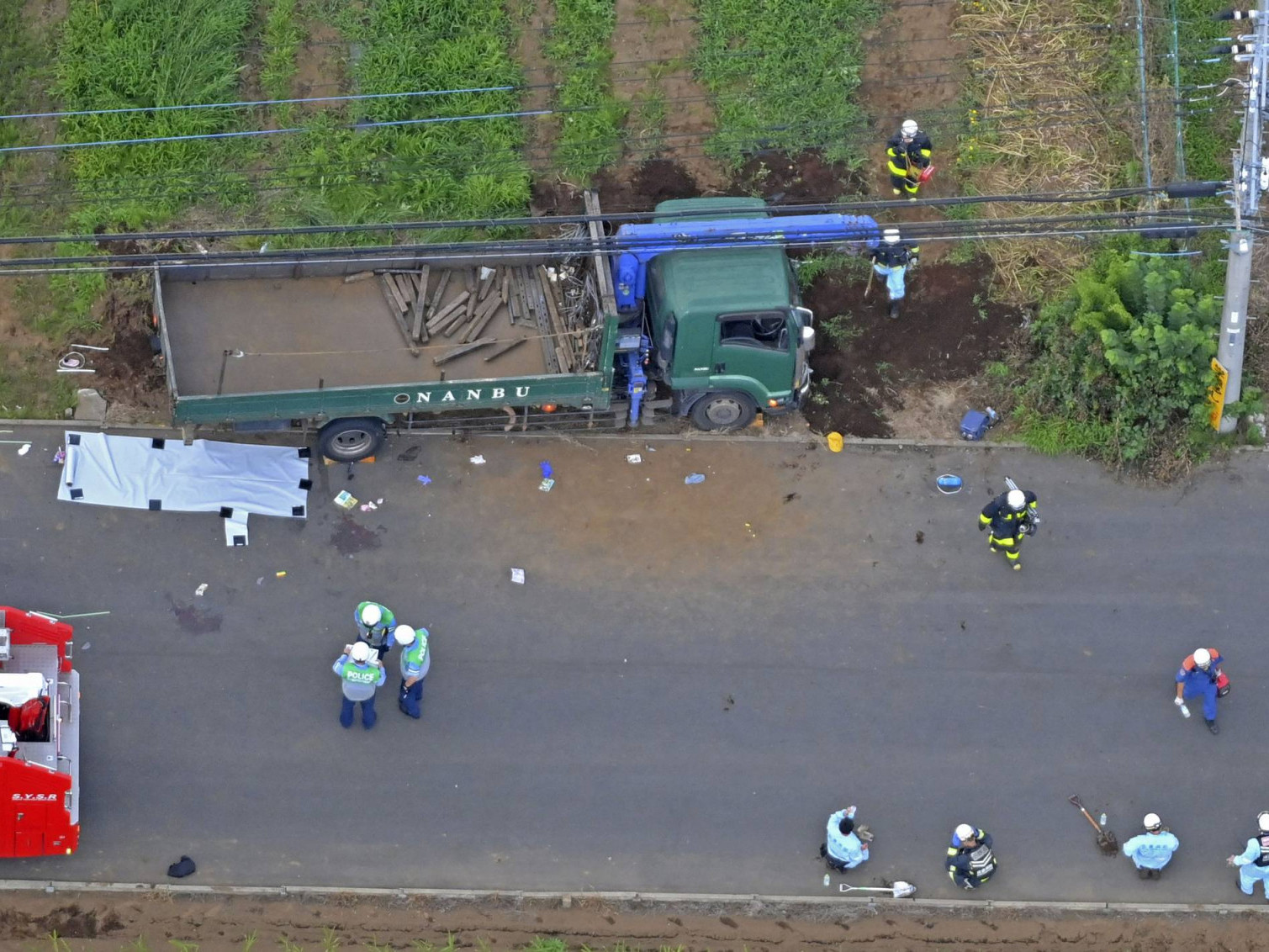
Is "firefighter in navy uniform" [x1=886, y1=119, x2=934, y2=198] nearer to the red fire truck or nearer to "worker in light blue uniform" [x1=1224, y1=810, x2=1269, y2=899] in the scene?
"worker in light blue uniform" [x1=1224, y1=810, x2=1269, y2=899]

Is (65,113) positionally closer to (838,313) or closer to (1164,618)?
(838,313)

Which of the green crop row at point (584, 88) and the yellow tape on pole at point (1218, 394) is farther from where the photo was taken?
the green crop row at point (584, 88)

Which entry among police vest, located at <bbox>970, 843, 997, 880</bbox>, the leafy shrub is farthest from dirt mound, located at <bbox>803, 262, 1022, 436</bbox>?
police vest, located at <bbox>970, 843, 997, 880</bbox>

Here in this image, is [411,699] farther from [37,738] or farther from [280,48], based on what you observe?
[280,48]

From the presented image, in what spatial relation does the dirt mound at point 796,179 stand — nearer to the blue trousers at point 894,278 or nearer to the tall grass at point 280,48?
the blue trousers at point 894,278

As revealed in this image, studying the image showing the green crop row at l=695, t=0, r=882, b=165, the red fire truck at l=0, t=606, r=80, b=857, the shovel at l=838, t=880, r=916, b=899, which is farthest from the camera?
the green crop row at l=695, t=0, r=882, b=165

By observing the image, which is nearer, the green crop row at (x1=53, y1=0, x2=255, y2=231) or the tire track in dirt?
the green crop row at (x1=53, y1=0, x2=255, y2=231)

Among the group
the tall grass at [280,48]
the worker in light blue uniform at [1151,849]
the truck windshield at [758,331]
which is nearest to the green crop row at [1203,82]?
the truck windshield at [758,331]
